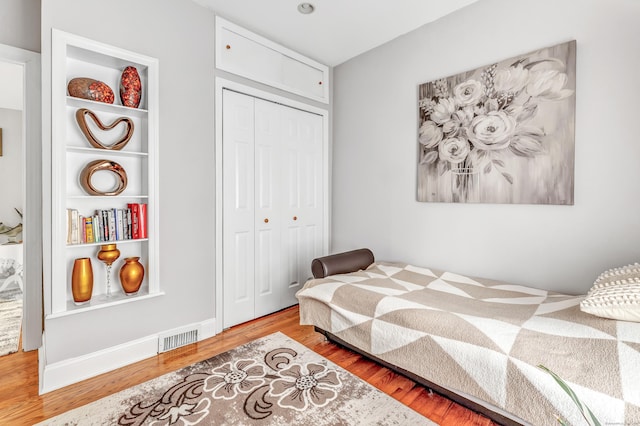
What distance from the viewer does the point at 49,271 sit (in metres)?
1.91

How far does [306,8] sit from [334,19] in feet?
0.91

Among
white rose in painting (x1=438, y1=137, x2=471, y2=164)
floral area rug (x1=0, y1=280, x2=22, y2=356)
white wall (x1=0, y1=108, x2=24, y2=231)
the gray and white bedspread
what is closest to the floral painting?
white rose in painting (x1=438, y1=137, x2=471, y2=164)

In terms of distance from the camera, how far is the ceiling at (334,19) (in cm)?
249

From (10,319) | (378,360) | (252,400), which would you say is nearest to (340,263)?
(378,360)

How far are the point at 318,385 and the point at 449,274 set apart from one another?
135cm

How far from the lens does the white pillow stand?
4.71 feet

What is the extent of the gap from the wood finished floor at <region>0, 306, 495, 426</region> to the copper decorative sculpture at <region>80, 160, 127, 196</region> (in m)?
1.18

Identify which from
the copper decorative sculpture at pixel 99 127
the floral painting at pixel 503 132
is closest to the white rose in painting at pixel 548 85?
the floral painting at pixel 503 132

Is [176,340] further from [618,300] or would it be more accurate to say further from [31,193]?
[618,300]

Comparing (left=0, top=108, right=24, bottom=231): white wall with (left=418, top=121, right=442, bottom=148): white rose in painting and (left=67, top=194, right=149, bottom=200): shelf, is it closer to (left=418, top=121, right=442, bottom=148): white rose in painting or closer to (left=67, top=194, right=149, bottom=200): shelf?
(left=67, top=194, right=149, bottom=200): shelf

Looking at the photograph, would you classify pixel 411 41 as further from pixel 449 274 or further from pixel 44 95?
pixel 44 95

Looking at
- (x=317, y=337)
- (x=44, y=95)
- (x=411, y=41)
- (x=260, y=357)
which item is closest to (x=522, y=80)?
(x=411, y=41)

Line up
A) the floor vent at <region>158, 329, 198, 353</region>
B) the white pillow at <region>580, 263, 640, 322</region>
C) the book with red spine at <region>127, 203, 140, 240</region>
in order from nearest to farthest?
1. the white pillow at <region>580, 263, 640, 322</region>
2. the book with red spine at <region>127, 203, 140, 240</region>
3. the floor vent at <region>158, 329, 198, 353</region>

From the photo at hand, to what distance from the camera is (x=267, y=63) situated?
9.68 feet
